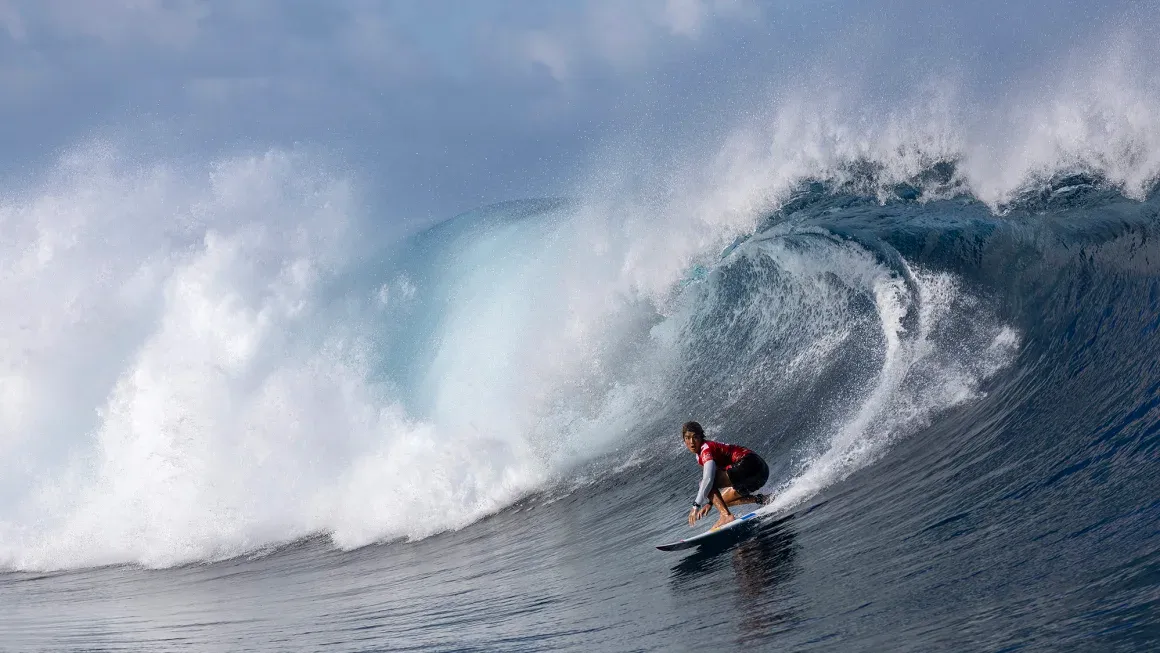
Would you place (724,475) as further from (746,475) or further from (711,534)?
(711,534)

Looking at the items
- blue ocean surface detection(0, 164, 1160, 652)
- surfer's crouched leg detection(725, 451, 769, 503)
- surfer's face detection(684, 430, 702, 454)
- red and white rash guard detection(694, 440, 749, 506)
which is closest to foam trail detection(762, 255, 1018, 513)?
blue ocean surface detection(0, 164, 1160, 652)

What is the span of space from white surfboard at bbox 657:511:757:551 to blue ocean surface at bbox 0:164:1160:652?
0.13m

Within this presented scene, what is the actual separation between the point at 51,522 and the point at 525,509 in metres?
11.4

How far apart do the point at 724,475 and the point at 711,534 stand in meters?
0.63

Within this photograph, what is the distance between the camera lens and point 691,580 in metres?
6.23

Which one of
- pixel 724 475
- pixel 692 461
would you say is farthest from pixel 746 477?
pixel 692 461

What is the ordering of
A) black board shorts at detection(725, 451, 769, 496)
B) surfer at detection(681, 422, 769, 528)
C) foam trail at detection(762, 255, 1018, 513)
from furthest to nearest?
foam trail at detection(762, 255, 1018, 513) → black board shorts at detection(725, 451, 769, 496) → surfer at detection(681, 422, 769, 528)

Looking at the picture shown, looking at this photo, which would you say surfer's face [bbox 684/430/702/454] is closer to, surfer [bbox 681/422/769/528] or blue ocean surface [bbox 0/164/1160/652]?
surfer [bbox 681/422/769/528]

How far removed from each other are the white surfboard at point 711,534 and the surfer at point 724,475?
0.56 ft

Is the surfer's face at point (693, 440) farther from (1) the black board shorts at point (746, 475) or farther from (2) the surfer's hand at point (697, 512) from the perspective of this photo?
(2) the surfer's hand at point (697, 512)

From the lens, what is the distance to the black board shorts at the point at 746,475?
24.8 feet

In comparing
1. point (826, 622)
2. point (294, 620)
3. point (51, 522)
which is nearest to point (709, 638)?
point (826, 622)

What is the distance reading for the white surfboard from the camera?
7.12 meters

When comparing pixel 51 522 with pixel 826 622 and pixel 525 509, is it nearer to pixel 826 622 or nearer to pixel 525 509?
pixel 525 509
